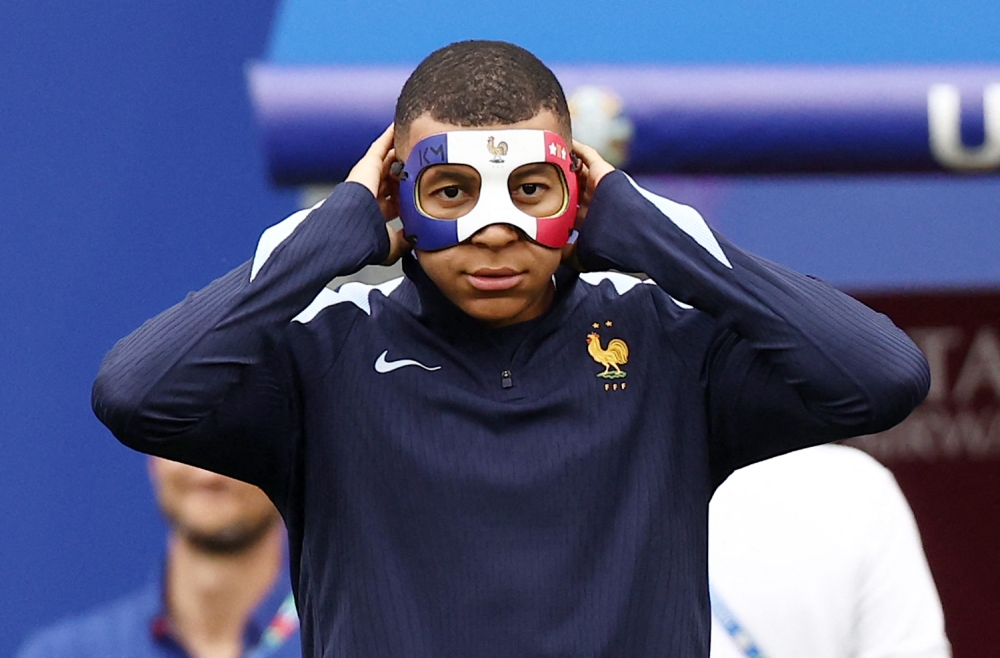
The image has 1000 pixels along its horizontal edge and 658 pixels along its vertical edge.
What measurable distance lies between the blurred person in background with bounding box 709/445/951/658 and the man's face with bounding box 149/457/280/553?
4.31 ft

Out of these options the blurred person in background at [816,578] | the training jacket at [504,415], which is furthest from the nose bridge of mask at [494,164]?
the blurred person in background at [816,578]

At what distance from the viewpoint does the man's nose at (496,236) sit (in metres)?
1.94

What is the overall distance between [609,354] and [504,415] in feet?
0.51

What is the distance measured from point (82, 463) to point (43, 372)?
0.22 m

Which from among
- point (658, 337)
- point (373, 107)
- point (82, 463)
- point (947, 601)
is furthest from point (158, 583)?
point (658, 337)

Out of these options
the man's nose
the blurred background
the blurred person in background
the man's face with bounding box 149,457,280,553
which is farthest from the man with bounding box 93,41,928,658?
the blurred background

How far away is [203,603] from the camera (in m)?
3.92

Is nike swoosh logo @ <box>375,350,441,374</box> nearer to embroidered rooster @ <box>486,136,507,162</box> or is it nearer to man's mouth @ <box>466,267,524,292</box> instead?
man's mouth @ <box>466,267,524,292</box>

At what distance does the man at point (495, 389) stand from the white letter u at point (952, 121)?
49.5 inches

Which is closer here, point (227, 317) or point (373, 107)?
point (227, 317)

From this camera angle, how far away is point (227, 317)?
76.4 inches

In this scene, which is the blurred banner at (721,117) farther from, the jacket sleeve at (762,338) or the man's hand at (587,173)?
the jacket sleeve at (762,338)

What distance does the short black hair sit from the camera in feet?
6.46

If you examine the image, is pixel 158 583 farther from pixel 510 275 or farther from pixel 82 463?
pixel 510 275
